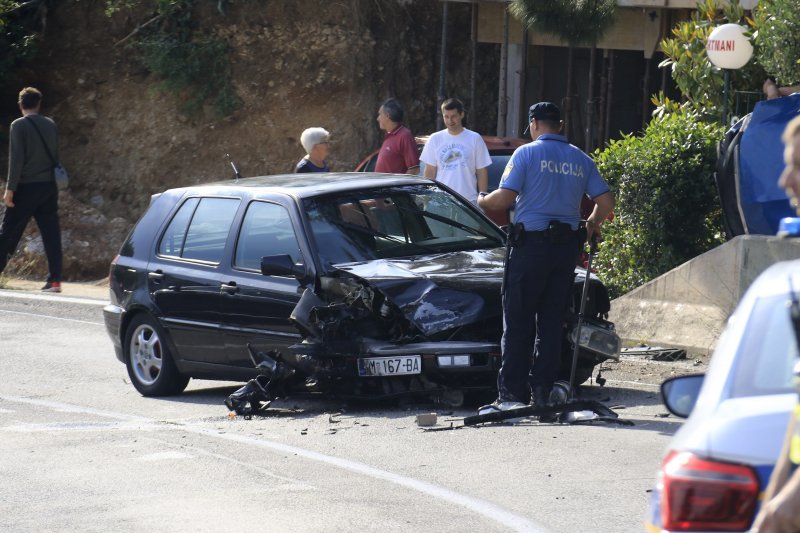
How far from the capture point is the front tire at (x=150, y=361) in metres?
10.3

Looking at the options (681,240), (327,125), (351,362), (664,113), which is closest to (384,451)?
(351,362)

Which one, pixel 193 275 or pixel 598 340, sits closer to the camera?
pixel 598 340

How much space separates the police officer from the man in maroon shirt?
453 cm

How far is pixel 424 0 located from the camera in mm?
22031

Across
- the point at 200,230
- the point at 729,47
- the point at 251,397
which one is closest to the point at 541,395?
the point at 251,397

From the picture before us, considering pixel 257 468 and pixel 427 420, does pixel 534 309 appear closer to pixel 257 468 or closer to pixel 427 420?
pixel 427 420

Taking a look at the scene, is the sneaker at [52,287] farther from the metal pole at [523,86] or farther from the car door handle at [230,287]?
the metal pole at [523,86]

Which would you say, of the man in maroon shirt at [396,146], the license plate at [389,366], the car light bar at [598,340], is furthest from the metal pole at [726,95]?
the license plate at [389,366]

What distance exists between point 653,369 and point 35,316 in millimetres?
7260

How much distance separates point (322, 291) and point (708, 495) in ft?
19.6

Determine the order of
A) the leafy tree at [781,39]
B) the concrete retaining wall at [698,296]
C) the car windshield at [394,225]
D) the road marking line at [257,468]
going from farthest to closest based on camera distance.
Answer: the leafy tree at [781,39] → the concrete retaining wall at [698,296] → the car windshield at [394,225] → the road marking line at [257,468]

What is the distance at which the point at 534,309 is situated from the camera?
833cm

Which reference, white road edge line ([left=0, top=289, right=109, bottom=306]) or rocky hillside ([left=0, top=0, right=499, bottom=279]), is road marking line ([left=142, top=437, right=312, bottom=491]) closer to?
white road edge line ([left=0, top=289, right=109, bottom=306])

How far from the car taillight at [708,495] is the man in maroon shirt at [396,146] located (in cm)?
976
